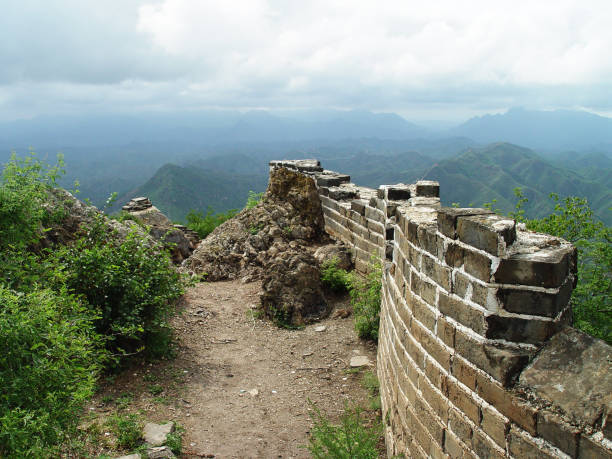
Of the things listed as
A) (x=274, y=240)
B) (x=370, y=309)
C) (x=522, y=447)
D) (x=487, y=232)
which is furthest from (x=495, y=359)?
(x=274, y=240)

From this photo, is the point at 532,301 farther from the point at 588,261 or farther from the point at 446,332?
the point at 588,261

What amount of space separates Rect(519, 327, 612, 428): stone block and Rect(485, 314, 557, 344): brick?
54 mm

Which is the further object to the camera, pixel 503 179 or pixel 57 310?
pixel 503 179

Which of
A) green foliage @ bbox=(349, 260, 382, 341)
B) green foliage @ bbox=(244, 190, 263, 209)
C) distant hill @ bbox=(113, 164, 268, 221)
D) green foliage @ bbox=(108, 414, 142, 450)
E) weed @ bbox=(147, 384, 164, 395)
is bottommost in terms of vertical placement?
distant hill @ bbox=(113, 164, 268, 221)

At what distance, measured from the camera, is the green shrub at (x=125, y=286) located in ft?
18.1

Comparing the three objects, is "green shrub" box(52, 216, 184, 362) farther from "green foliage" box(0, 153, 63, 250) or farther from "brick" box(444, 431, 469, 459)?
"brick" box(444, 431, 469, 459)

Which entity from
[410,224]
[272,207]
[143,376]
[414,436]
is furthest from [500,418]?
[272,207]

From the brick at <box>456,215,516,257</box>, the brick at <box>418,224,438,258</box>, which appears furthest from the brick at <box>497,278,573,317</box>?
the brick at <box>418,224,438,258</box>

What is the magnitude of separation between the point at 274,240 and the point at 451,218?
746 centimetres

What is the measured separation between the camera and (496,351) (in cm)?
231

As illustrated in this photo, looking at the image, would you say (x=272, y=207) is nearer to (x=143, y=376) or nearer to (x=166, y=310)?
(x=166, y=310)

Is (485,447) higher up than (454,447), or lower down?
higher up

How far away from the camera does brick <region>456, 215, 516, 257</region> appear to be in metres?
2.27

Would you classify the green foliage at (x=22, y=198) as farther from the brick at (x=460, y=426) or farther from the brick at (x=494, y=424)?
the brick at (x=494, y=424)
